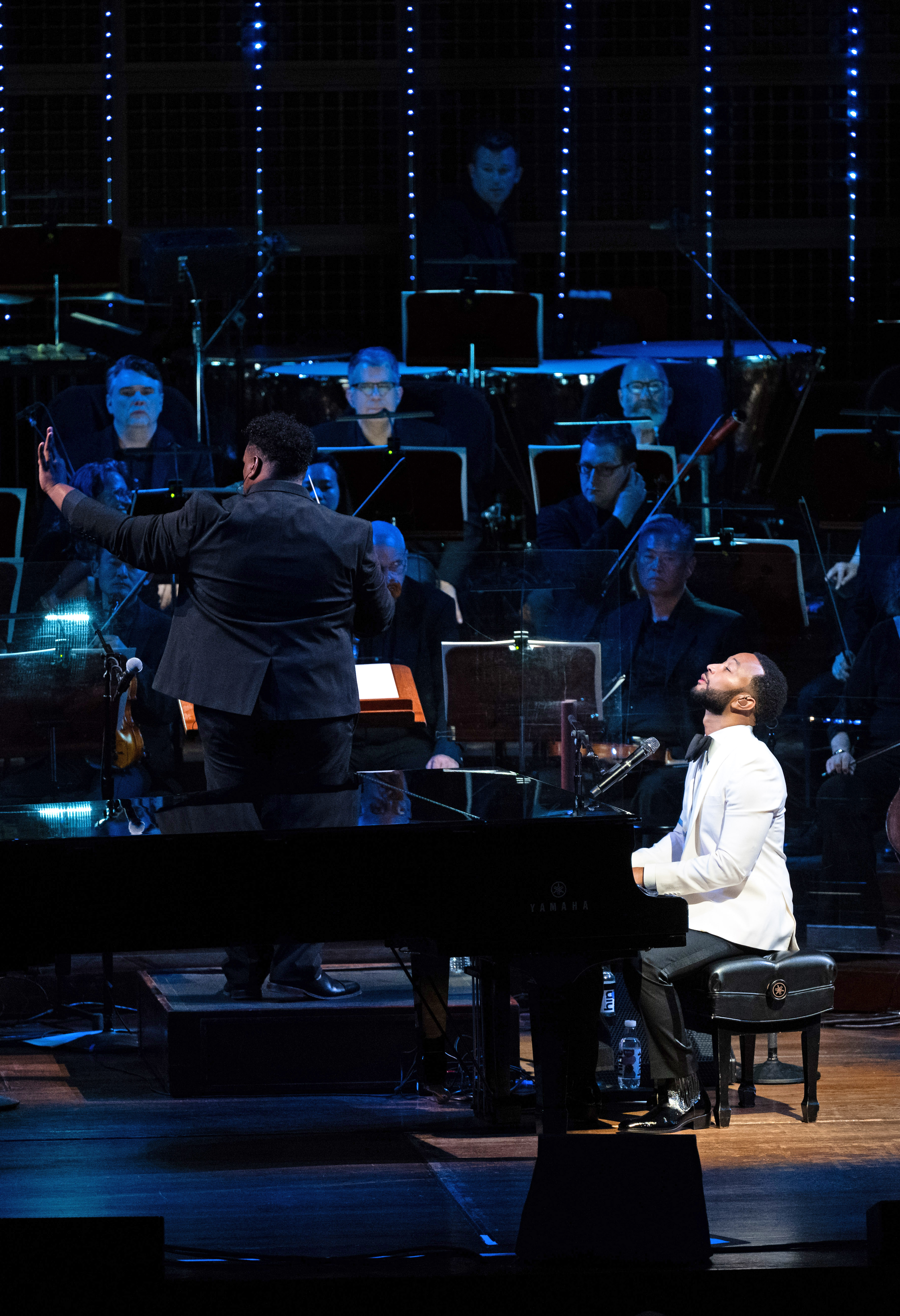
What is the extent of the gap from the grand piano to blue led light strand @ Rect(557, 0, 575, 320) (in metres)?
6.60

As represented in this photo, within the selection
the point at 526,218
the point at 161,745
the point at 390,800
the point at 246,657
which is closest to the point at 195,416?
the point at 161,745

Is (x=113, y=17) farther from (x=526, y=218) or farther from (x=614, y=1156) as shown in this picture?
(x=614, y=1156)

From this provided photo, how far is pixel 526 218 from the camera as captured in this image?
9727 mm

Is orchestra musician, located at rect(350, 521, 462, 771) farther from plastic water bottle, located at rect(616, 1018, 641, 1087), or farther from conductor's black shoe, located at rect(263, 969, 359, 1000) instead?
plastic water bottle, located at rect(616, 1018, 641, 1087)

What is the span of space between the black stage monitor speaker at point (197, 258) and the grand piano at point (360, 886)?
4.70m

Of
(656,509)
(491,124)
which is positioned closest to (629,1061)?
(656,509)

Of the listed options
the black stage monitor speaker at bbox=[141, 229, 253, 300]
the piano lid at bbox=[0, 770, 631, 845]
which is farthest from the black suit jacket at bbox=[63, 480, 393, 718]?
the black stage monitor speaker at bbox=[141, 229, 253, 300]

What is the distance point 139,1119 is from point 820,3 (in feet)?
25.2

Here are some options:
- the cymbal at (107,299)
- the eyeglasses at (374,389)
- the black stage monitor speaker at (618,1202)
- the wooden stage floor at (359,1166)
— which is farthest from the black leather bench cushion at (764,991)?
the cymbal at (107,299)

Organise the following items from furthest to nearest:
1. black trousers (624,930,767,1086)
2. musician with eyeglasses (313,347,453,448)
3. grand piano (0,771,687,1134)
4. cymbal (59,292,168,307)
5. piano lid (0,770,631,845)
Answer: cymbal (59,292,168,307), musician with eyeglasses (313,347,453,448), black trousers (624,930,767,1086), piano lid (0,770,631,845), grand piano (0,771,687,1134)

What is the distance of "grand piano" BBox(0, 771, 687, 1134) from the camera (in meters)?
3.15

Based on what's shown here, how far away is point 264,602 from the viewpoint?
399 cm

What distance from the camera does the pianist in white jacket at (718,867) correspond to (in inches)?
162

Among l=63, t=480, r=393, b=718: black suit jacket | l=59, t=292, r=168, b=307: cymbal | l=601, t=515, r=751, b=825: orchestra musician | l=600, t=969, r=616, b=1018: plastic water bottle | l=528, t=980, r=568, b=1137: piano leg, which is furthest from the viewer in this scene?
l=59, t=292, r=168, b=307: cymbal
